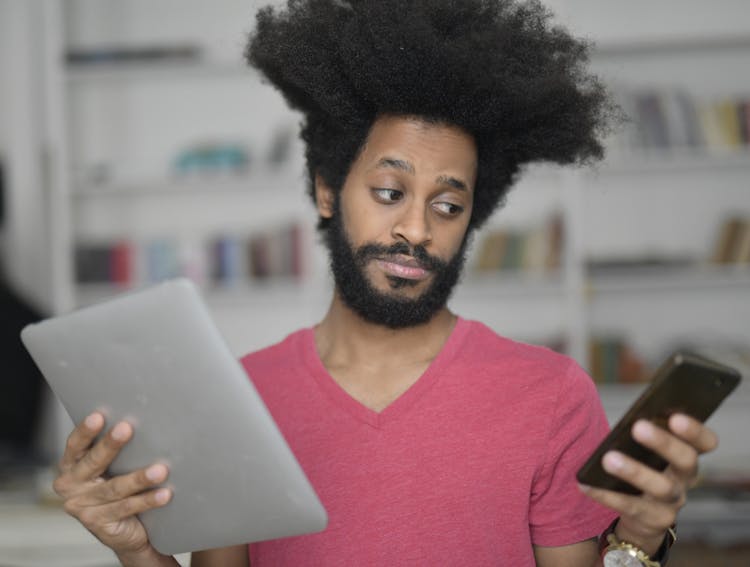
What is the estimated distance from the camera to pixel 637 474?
1.08 m

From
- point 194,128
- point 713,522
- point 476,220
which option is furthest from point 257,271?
point 476,220

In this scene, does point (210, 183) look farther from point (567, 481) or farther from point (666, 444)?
point (666, 444)

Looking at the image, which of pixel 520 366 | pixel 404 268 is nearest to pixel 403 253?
pixel 404 268

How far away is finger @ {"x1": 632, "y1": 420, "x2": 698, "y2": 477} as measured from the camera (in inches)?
41.4

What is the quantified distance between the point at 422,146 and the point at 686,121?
108 inches

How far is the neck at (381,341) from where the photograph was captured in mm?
1566

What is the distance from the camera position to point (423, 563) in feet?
4.58

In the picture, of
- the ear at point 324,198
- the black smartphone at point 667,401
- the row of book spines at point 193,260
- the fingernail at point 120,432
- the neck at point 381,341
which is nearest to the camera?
the black smartphone at point 667,401

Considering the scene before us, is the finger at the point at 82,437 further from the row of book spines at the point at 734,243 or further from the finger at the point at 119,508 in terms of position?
the row of book spines at the point at 734,243

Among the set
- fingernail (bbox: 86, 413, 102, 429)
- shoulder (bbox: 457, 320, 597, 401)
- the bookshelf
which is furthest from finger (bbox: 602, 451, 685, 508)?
the bookshelf

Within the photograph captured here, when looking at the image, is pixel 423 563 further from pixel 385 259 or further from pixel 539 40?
pixel 539 40

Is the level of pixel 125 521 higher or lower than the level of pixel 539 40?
lower

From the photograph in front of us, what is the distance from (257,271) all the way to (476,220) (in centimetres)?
252

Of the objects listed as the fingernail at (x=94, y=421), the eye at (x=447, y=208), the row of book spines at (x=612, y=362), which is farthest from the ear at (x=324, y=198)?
the row of book spines at (x=612, y=362)
